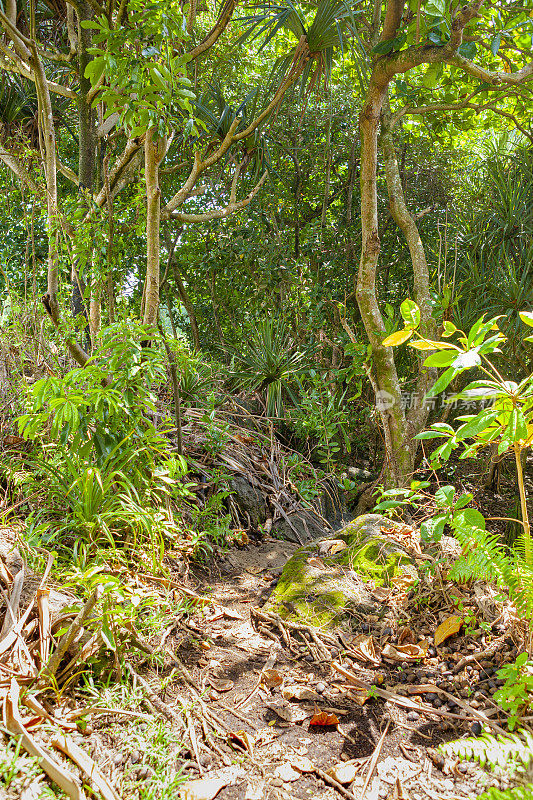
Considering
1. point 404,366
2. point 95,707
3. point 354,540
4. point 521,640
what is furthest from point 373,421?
point 95,707

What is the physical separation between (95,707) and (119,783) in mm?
256

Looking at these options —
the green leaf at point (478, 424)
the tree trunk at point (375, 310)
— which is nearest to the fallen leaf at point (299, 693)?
the green leaf at point (478, 424)

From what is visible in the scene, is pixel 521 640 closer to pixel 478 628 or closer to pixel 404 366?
pixel 478 628

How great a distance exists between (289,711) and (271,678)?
193 mm

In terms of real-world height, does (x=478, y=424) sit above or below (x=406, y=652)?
above

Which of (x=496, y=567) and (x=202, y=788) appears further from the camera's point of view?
(x=496, y=567)

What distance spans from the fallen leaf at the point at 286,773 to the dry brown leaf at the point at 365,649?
0.57m

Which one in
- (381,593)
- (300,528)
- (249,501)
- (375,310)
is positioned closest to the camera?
(381,593)

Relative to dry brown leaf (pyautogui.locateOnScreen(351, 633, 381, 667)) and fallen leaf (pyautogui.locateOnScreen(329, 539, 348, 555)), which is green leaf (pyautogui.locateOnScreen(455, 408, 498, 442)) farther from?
fallen leaf (pyautogui.locateOnScreen(329, 539, 348, 555))

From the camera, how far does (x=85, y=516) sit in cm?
236

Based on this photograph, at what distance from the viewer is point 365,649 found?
2.05m

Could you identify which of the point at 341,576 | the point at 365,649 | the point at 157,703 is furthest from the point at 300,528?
the point at 157,703

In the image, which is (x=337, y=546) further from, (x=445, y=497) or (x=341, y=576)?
(x=445, y=497)

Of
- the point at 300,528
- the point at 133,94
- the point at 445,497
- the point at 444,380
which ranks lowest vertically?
the point at 300,528
